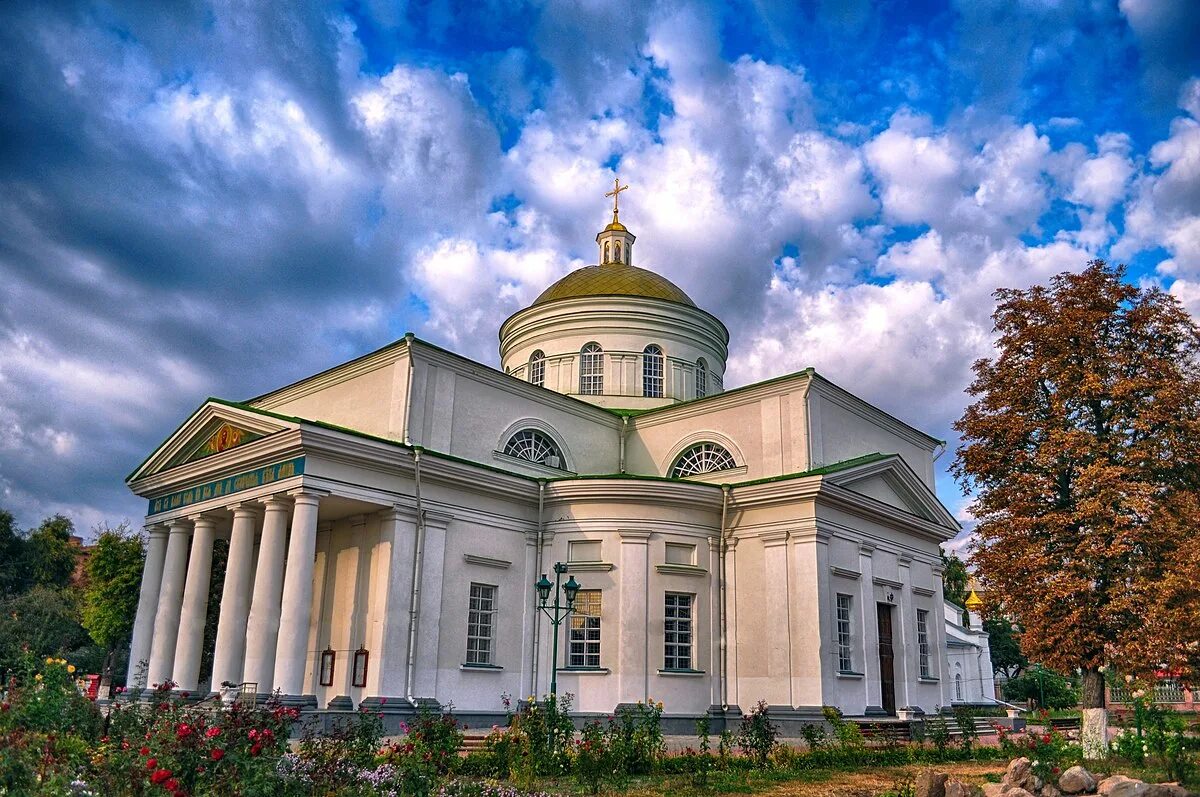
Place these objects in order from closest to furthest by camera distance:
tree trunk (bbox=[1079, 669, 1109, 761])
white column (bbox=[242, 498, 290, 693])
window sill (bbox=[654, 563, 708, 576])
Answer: tree trunk (bbox=[1079, 669, 1109, 761]), white column (bbox=[242, 498, 290, 693]), window sill (bbox=[654, 563, 708, 576])

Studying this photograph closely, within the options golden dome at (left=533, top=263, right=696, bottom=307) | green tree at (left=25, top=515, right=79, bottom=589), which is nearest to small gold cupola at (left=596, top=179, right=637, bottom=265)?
golden dome at (left=533, top=263, right=696, bottom=307)

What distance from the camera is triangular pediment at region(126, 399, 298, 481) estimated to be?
63.7 ft

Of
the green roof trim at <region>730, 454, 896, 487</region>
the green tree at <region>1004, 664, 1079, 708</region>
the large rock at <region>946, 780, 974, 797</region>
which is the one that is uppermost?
the green roof trim at <region>730, 454, 896, 487</region>

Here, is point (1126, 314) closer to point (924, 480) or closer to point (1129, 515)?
point (1129, 515)

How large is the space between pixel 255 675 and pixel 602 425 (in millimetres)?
11118

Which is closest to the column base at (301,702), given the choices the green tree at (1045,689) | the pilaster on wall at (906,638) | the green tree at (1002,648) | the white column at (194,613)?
the white column at (194,613)

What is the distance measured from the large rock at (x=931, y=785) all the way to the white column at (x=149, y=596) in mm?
18488

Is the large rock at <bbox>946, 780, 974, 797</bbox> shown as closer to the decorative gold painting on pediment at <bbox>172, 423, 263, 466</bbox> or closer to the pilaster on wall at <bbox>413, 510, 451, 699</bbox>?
the pilaster on wall at <bbox>413, 510, 451, 699</bbox>

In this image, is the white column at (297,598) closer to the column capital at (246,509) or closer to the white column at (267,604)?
the white column at (267,604)

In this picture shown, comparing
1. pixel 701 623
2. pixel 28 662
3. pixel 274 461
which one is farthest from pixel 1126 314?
pixel 28 662

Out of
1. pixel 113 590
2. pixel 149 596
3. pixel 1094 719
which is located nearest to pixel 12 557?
pixel 113 590

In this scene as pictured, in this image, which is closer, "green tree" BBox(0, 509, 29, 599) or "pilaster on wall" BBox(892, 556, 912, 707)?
"pilaster on wall" BBox(892, 556, 912, 707)

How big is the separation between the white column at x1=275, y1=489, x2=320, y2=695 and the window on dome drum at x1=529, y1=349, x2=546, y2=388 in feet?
39.7

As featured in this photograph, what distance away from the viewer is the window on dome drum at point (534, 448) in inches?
904
